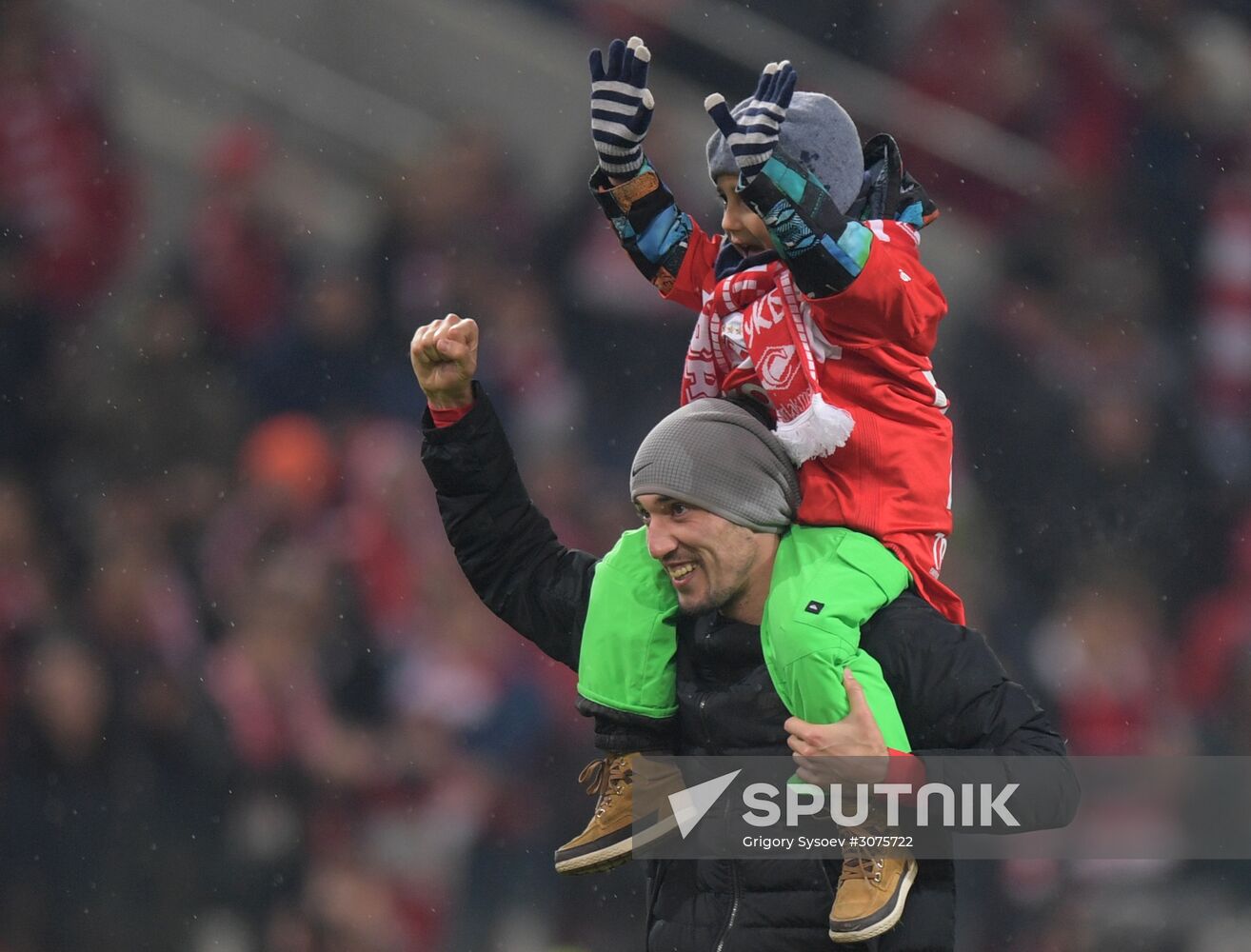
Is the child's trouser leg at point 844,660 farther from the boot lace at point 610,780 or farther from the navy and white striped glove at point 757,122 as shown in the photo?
the navy and white striped glove at point 757,122

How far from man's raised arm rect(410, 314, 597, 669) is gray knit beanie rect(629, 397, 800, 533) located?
0.23 meters

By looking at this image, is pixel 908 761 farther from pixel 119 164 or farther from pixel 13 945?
pixel 119 164

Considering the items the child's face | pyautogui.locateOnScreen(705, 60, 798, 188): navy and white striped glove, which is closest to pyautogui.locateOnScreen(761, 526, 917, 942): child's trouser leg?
the child's face

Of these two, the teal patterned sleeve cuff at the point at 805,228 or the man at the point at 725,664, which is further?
the man at the point at 725,664

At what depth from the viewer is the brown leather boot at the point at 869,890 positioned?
2139mm

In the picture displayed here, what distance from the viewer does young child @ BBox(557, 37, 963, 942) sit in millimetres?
2086

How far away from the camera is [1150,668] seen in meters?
4.35

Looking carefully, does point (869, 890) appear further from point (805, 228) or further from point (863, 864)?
point (805, 228)

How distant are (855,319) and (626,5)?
2.83 metres

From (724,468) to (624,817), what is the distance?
469mm

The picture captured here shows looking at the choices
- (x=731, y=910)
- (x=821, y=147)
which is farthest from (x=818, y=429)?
(x=731, y=910)

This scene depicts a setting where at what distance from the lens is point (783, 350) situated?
88.4 inches

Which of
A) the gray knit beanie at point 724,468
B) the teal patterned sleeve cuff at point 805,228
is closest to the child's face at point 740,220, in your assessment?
the teal patterned sleeve cuff at point 805,228

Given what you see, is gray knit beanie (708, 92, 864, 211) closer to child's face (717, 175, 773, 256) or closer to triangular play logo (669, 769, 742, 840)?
child's face (717, 175, 773, 256)
